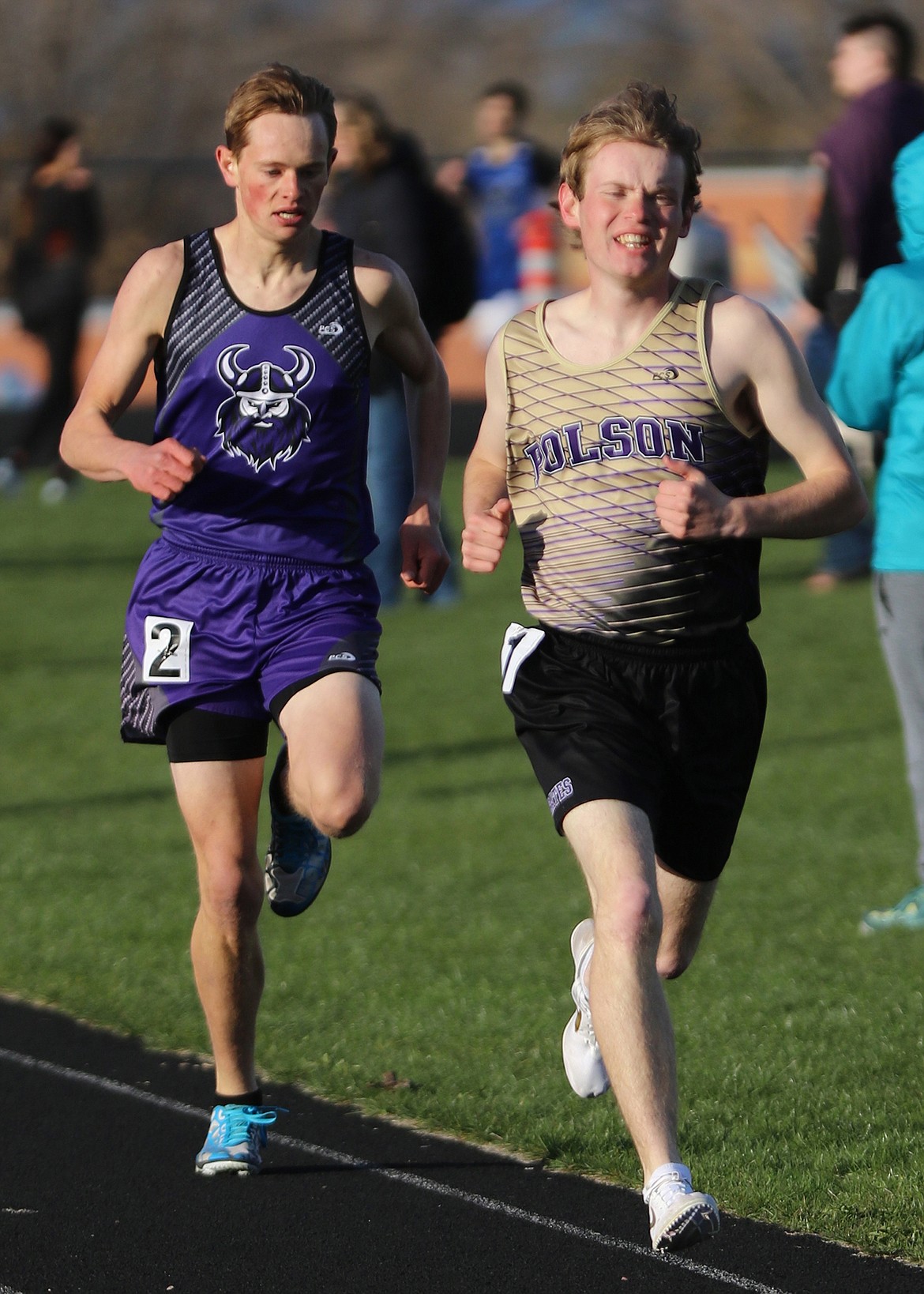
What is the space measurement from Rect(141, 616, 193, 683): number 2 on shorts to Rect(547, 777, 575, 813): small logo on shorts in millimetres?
927

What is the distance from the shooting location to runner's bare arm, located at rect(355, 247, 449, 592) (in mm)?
4680

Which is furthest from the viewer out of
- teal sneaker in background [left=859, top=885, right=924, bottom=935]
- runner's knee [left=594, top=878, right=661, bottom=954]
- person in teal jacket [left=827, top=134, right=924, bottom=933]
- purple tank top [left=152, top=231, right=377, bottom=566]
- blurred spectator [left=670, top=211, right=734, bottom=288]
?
blurred spectator [left=670, top=211, right=734, bottom=288]

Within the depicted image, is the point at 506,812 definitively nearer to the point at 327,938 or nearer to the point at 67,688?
the point at 327,938

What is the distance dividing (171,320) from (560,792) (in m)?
1.38

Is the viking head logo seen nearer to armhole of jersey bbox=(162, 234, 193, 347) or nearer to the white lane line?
armhole of jersey bbox=(162, 234, 193, 347)

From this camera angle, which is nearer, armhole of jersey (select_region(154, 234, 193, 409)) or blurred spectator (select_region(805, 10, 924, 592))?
armhole of jersey (select_region(154, 234, 193, 409))

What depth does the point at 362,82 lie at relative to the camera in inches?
2019

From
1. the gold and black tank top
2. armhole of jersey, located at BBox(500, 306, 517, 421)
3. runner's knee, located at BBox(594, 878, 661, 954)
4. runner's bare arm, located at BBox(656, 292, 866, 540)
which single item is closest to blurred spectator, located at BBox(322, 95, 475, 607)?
armhole of jersey, located at BBox(500, 306, 517, 421)

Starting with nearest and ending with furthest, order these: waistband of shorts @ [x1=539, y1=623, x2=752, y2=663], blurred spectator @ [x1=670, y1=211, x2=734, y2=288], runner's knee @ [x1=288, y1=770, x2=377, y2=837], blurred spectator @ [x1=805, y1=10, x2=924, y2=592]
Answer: waistband of shorts @ [x1=539, y1=623, x2=752, y2=663] < runner's knee @ [x1=288, y1=770, x2=377, y2=837] < blurred spectator @ [x1=805, y1=10, x2=924, y2=592] < blurred spectator @ [x1=670, y1=211, x2=734, y2=288]

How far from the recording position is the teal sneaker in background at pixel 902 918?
6641 mm

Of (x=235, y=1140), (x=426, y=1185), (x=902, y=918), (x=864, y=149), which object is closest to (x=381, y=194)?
(x=864, y=149)

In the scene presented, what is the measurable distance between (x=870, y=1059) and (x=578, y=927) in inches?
Answer: 44.2

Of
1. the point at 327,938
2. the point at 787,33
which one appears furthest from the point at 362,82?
the point at 327,938

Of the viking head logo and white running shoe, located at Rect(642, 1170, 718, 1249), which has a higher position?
the viking head logo
